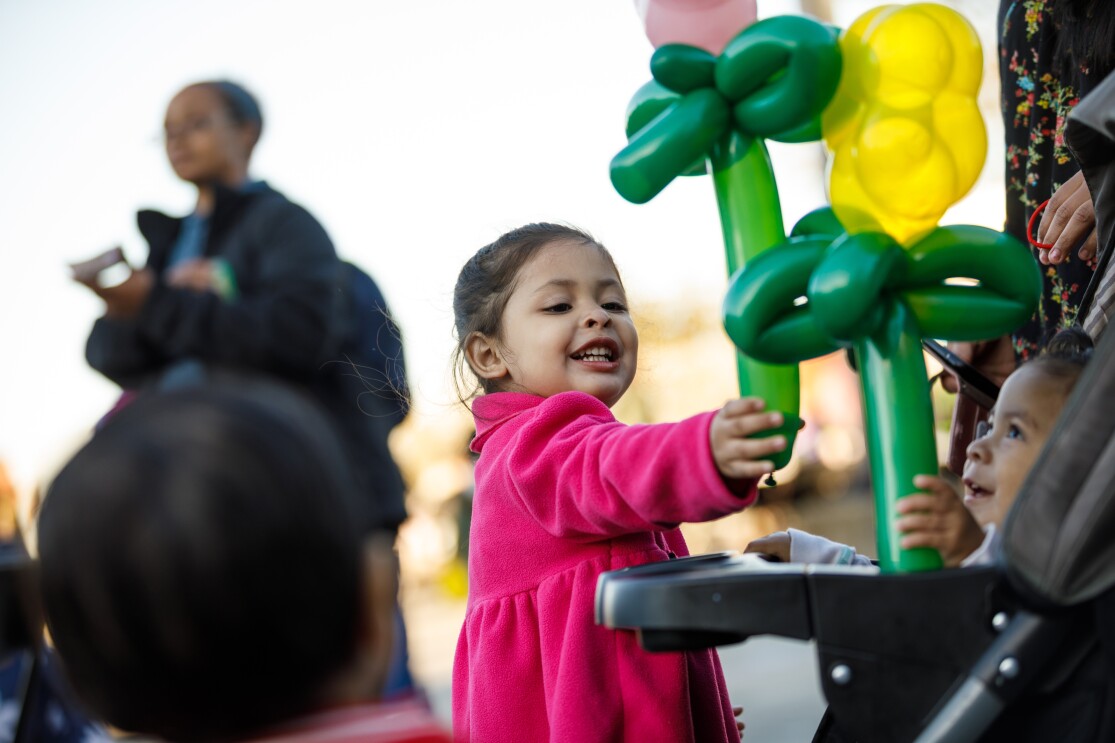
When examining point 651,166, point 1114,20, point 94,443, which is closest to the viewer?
point 94,443

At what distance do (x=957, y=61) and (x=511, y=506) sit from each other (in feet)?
2.72

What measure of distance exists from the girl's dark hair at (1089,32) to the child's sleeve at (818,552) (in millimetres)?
767

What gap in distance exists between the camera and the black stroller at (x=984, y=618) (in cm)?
107

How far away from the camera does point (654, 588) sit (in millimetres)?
1198

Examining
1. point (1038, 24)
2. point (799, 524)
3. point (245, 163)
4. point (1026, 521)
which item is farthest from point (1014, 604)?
point (799, 524)

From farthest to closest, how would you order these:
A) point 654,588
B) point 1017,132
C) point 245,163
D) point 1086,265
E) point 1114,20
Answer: point 245,163
point 1017,132
point 1086,265
point 1114,20
point 654,588

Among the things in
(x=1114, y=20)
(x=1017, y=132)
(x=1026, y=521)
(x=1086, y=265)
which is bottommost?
(x=1026, y=521)

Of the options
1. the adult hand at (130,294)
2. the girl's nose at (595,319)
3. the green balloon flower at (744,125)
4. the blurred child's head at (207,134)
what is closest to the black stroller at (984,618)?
the green balloon flower at (744,125)

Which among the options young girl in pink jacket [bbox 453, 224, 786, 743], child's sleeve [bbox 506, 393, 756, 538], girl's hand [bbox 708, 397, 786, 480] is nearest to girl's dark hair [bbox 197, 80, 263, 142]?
young girl in pink jacket [bbox 453, 224, 786, 743]

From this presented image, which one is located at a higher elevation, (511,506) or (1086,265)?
(1086,265)

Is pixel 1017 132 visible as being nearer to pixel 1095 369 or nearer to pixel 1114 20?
pixel 1114 20

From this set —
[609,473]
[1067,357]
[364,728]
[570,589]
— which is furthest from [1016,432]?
[364,728]

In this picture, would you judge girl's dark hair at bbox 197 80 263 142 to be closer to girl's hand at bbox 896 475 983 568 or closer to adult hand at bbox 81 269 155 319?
adult hand at bbox 81 269 155 319

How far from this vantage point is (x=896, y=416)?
124 cm
